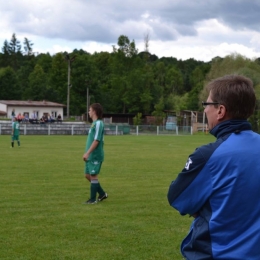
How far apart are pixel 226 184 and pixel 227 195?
0.06m

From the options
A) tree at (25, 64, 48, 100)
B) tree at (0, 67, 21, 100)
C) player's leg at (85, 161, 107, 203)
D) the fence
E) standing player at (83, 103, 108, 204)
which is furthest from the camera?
tree at (25, 64, 48, 100)

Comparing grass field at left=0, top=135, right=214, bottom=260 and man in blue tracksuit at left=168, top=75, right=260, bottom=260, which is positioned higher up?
man in blue tracksuit at left=168, top=75, right=260, bottom=260

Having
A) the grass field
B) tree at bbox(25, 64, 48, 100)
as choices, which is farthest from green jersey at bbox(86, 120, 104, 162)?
tree at bbox(25, 64, 48, 100)

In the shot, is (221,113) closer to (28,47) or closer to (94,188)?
(94,188)

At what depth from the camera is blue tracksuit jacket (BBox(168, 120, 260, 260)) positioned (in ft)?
8.84

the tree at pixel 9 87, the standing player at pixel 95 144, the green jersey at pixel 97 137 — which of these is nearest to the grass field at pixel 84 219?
the standing player at pixel 95 144

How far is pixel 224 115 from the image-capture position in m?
2.79

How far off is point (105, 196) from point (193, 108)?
79054mm


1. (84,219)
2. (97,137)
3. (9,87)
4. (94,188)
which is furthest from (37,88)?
(84,219)

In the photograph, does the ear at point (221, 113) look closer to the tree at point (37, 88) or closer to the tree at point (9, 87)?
the tree at point (37, 88)

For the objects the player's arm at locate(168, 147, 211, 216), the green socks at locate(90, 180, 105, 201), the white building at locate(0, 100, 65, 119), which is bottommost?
the green socks at locate(90, 180, 105, 201)

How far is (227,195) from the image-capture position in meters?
2.70

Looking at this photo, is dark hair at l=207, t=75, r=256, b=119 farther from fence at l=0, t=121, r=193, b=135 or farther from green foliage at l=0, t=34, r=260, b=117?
green foliage at l=0, t=34, r=260, b=117

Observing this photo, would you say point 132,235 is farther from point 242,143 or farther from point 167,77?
point 167,77
